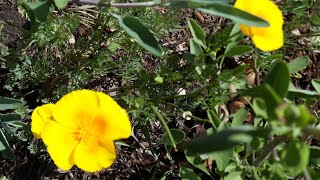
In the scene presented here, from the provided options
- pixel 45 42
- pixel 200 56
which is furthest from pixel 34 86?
pixel 200 56

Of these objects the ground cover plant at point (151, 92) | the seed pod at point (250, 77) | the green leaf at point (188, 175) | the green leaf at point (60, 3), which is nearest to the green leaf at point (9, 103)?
the ground cover plant at point (151, 92)

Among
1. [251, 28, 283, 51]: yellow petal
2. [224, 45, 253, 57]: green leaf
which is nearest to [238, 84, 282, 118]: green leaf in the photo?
[251, 28, 283, 51]: yellow petal

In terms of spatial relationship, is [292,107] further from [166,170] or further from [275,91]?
[166,170]

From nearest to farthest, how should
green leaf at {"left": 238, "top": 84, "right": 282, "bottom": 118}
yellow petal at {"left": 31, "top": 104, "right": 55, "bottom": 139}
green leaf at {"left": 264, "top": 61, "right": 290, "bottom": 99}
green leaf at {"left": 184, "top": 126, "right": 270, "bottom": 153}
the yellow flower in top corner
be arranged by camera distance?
1. green leaf at {"left": 184, "top": 126, "right": 270, "bottom": 153}
2. green leaf at {"left": 238, "top": 84, "right": 282, "bottom": 118}
3. green leaf at {"left": 264, "top": 61, "right": 290, "bottom": 99}
4. the yellow flower in top corner
5. yellow petal at {"left": 31, "top": 104, "right": 55, "bottom": 139}

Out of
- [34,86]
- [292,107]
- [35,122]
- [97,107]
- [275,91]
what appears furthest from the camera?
[34,86]

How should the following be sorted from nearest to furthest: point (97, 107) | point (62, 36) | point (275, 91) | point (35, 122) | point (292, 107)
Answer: point (292, 107) → point (275, 91) → point (97, 107) → point (35, 122) → point (62, 36)

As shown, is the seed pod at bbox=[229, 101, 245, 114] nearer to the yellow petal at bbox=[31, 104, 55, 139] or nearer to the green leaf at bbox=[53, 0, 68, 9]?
the yellow petal at bbox=[31, 104, 55, 139]

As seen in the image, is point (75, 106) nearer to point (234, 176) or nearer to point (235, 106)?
point (234, 176)

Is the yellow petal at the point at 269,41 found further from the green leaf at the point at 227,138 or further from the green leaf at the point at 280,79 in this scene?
the green leaf at the point at 227,138
